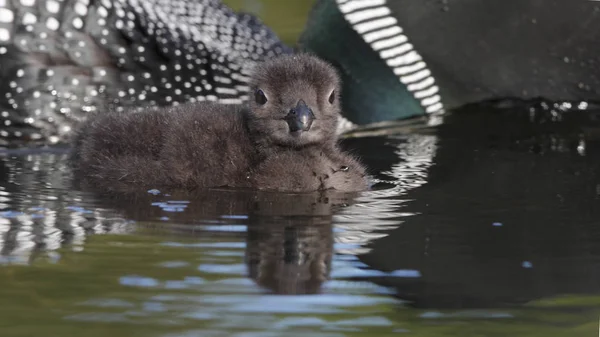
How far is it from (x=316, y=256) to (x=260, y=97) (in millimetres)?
1089

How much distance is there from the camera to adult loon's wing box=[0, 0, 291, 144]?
5.79m

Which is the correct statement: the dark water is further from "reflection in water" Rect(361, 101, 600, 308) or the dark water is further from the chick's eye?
the chick's eye

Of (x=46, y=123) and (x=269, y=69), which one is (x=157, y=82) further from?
(x=269, y=69)

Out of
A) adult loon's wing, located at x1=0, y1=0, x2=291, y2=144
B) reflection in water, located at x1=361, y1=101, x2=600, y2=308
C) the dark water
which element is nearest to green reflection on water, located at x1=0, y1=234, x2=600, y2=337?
the dark water

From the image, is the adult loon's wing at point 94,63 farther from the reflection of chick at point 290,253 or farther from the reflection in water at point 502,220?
the reflection of chick at point 290,253

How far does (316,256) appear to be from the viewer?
11.8ft

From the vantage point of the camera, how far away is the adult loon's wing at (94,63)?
19.0 ft

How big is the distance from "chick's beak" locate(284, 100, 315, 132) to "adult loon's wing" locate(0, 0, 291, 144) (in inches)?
66.7

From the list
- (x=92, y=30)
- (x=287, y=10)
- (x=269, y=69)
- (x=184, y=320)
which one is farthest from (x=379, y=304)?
(x=287, y=10)

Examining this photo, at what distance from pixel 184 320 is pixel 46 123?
Answer: 3.13 meters

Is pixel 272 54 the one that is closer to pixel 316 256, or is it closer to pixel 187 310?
pixel 316 256

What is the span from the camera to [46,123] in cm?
593

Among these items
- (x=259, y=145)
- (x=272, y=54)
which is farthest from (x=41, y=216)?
(x=272, y=54)

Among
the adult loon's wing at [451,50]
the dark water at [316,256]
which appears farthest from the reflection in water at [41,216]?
the adult loon's wing at [451,50]
